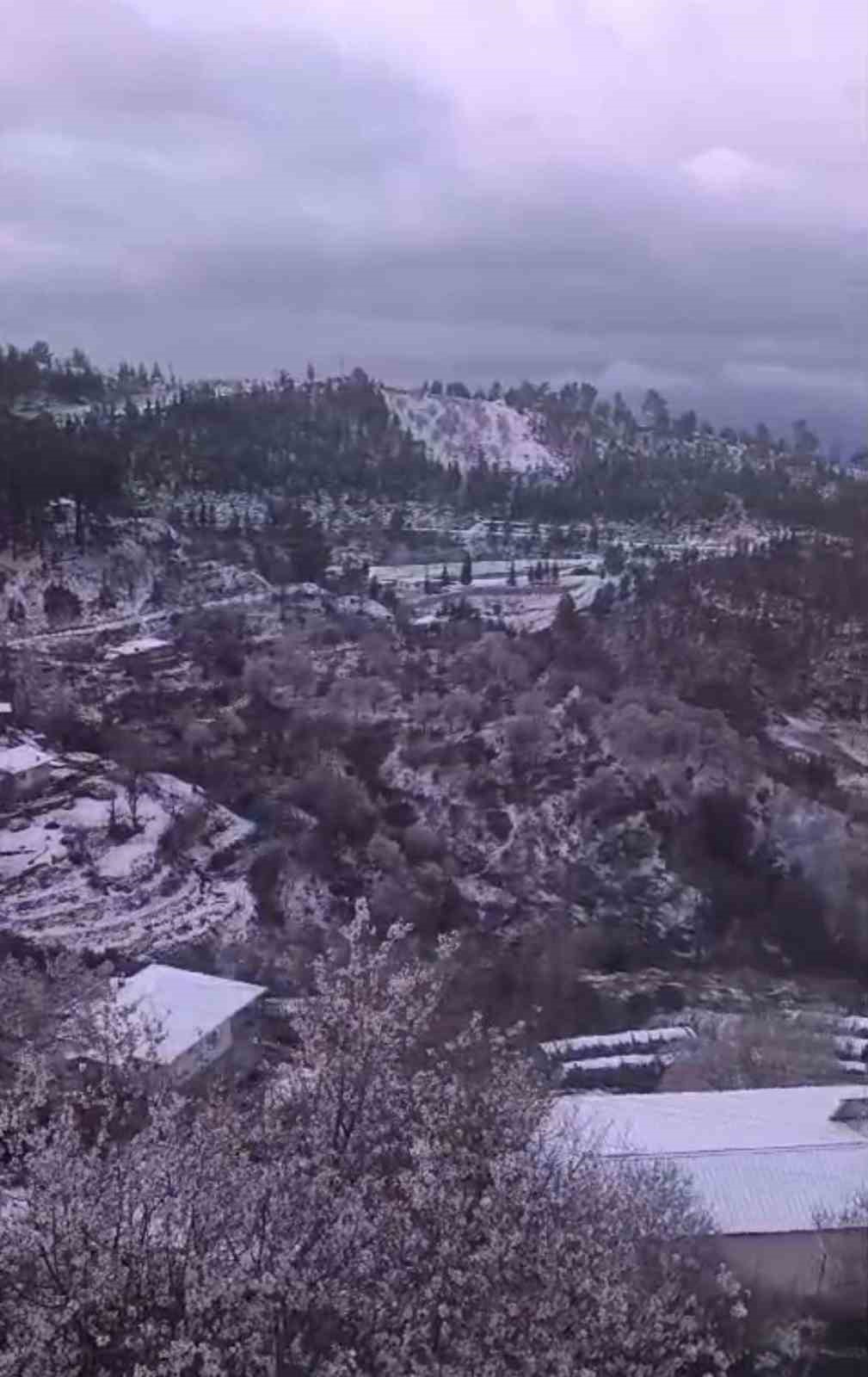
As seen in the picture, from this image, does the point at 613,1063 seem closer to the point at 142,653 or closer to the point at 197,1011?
the point at 197,1011

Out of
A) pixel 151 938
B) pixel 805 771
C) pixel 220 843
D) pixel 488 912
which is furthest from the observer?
pixel 805 771

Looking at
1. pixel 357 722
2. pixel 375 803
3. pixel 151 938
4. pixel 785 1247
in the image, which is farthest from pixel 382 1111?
pixel 357 722

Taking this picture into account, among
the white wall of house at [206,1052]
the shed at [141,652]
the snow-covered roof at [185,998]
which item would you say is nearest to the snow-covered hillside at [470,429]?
the shed at [141,652]

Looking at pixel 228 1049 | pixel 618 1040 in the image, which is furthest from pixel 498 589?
pixel 228 1049

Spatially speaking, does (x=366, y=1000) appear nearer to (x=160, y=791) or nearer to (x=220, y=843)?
(x=220, y=843)

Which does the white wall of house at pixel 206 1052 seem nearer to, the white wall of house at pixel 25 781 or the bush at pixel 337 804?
the bush at pixel 337 804

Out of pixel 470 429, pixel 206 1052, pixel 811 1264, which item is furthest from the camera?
pixel 470 429
